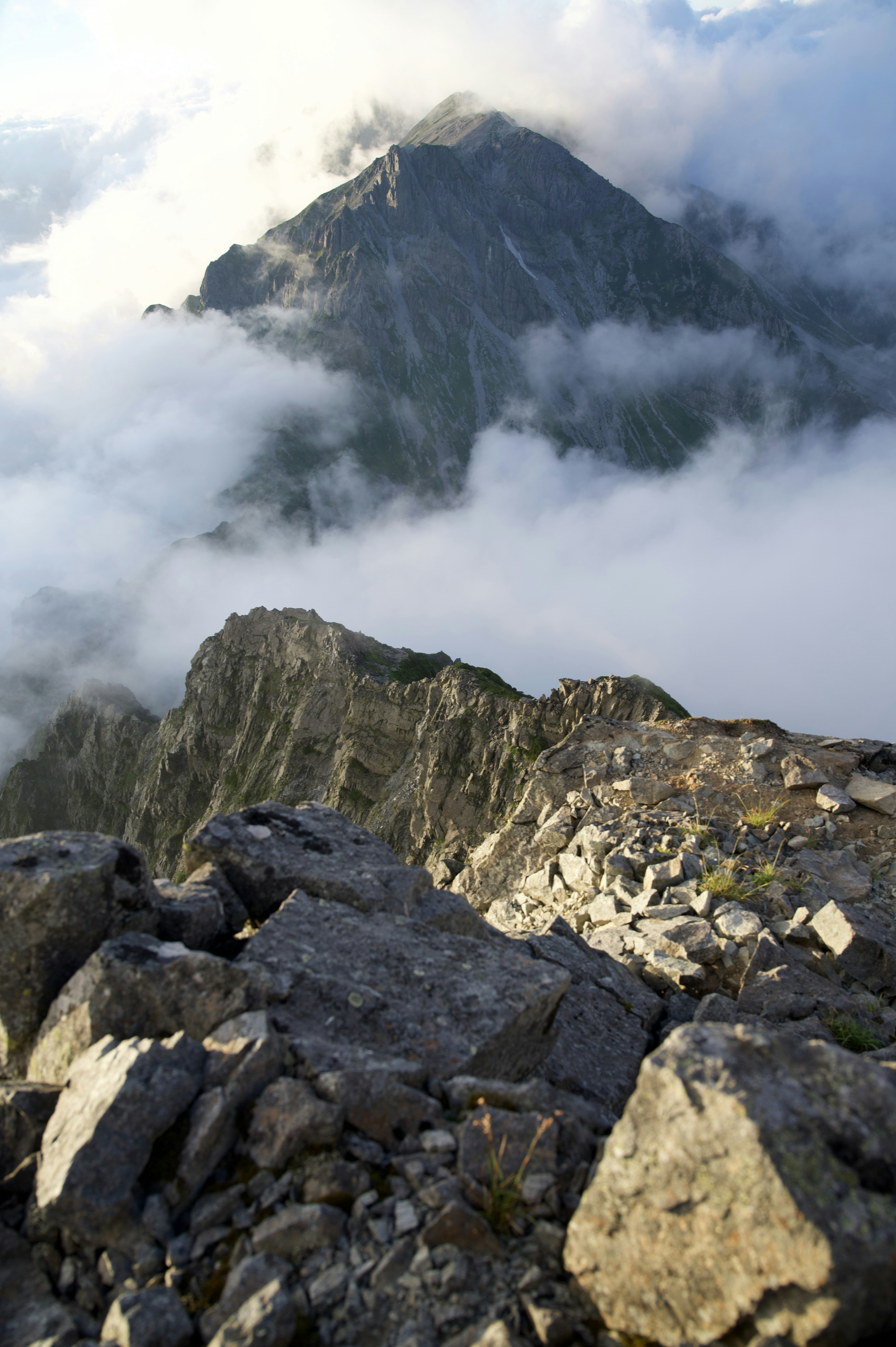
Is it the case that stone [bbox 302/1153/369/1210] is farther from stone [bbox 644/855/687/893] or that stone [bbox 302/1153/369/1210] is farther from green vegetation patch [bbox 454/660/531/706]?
green vegetation patch [bbox 454/660/531/706]

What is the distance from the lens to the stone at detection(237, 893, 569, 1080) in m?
6.73

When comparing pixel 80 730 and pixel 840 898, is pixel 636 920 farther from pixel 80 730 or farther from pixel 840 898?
pixel 80 730

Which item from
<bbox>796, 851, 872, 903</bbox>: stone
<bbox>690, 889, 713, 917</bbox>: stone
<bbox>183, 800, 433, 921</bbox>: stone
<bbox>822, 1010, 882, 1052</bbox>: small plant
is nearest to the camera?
<bbox>183, 800, 433, 921</bbox>: stone

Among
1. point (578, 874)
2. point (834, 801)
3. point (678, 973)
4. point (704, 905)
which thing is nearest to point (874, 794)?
point (834, 801)

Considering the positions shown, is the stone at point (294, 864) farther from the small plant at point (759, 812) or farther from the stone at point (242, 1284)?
the small plant at point (759, 812)

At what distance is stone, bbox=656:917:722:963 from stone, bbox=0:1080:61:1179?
350 inches

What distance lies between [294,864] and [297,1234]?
4491mm

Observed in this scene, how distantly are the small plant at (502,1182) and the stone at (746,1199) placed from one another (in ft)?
1.51

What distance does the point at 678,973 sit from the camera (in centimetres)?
1076

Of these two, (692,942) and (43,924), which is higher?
(692,942)

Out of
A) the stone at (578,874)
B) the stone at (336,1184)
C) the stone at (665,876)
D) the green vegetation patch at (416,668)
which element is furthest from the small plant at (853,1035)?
the green vegetation patch at (416,668)

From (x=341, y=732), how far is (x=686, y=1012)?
2213 inches

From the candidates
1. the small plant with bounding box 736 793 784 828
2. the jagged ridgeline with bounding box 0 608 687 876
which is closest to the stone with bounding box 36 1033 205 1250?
the small plant with bounding box 736 793 784 828

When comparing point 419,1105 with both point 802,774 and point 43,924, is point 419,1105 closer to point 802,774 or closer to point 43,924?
point 43,924
